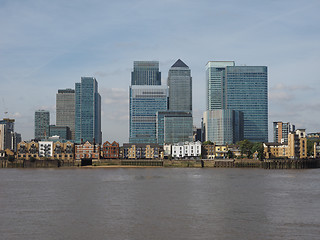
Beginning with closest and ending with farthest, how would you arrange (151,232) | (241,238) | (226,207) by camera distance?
(241,238), (151,232), (226,207)

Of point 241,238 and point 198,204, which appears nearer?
point 241,238

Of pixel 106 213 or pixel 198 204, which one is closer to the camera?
pixel 106 213

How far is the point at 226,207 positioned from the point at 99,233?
21.5m

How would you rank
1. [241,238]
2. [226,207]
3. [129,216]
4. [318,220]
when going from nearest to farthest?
1. [241,238]
2. [318,220]
3. [129,216]
4. [226,207]

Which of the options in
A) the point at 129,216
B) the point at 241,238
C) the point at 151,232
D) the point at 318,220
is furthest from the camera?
the point at 129,216

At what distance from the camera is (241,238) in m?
41.6

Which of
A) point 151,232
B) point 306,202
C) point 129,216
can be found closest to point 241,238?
point 151,232

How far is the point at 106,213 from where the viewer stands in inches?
2176

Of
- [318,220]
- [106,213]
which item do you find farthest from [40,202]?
[318,220]

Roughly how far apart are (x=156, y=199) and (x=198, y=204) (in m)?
7.93

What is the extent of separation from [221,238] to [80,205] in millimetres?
26463

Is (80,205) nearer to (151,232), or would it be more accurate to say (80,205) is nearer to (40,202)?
(40,202)

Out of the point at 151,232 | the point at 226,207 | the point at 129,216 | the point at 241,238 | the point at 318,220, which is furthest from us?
the point at 226,207

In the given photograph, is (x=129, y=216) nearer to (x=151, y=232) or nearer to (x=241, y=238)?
(x=151, y=232)
